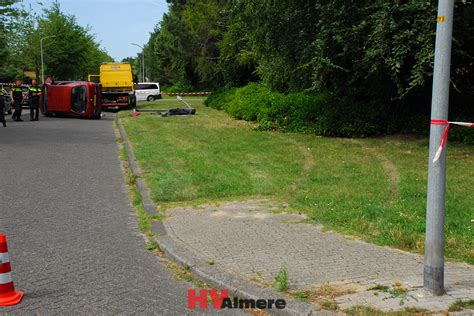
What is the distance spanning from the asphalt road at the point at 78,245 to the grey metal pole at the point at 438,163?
81.7 inches

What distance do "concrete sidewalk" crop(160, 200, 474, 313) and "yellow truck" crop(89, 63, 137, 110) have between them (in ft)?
96.2

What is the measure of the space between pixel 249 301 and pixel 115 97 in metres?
32.5

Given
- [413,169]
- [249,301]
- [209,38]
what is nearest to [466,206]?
[413,169]

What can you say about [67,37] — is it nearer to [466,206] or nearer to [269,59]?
[269,59]

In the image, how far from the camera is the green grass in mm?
6645

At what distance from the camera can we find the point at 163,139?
664 inches

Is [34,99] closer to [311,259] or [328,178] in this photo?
[328,178]

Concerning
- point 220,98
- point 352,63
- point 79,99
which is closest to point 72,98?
point 79,99

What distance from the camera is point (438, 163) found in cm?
429

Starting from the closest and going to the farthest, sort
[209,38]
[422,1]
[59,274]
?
[59,274] < [422,1] < [209,38]

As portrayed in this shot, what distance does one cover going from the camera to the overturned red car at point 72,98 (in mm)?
27422

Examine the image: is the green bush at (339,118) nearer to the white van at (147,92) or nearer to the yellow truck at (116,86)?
the yellow truck at (116,86)

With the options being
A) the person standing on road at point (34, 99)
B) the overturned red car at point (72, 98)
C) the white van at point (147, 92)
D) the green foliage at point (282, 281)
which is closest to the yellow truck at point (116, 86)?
the overturned red car at point (72, 98)

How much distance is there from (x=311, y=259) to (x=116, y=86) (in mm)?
32441
